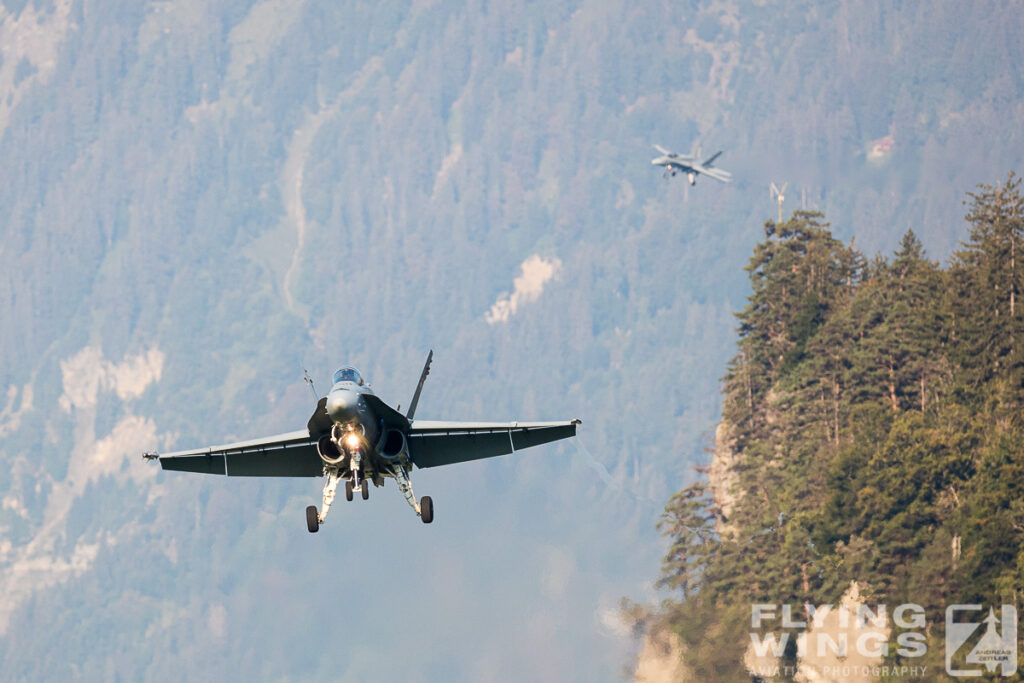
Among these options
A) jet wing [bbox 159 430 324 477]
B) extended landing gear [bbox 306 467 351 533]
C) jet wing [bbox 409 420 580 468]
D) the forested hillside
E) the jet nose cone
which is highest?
the forested hillside

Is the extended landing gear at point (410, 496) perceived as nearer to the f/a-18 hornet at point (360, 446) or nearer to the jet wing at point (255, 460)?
the f/a-18 hornet at point (360, 446)

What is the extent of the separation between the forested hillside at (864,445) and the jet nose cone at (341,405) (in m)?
86.6

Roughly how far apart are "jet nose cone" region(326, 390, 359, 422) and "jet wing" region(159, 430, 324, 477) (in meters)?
6.69

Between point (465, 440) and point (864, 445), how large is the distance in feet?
310

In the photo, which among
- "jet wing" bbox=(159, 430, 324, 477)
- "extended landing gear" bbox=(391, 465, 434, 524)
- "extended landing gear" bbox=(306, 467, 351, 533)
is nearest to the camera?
"extended landing gear" bbox=(306, 467, 351, 533)

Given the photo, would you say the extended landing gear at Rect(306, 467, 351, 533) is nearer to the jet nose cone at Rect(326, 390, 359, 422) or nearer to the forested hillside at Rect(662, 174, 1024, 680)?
the jet nose cone at Rect(326, 390, 359, 422)

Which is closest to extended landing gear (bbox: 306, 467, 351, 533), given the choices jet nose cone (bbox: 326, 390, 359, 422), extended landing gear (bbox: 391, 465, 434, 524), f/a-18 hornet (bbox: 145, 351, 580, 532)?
f/a-18 hornet (bbox: 145, 351, 580, 532)

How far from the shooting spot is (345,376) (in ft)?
177

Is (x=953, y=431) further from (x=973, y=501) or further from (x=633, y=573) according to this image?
(x=633, y=573)

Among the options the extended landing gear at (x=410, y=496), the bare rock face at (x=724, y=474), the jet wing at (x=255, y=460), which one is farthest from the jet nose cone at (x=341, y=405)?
the bare rock face at (x=724, y=474)

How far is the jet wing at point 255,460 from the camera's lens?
57.9 meters

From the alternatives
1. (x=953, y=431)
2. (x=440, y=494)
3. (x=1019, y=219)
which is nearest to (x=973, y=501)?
(x=953, y=431)

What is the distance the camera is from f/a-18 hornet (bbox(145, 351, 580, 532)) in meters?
52.1

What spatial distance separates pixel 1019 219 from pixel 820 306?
24198 millimetres
